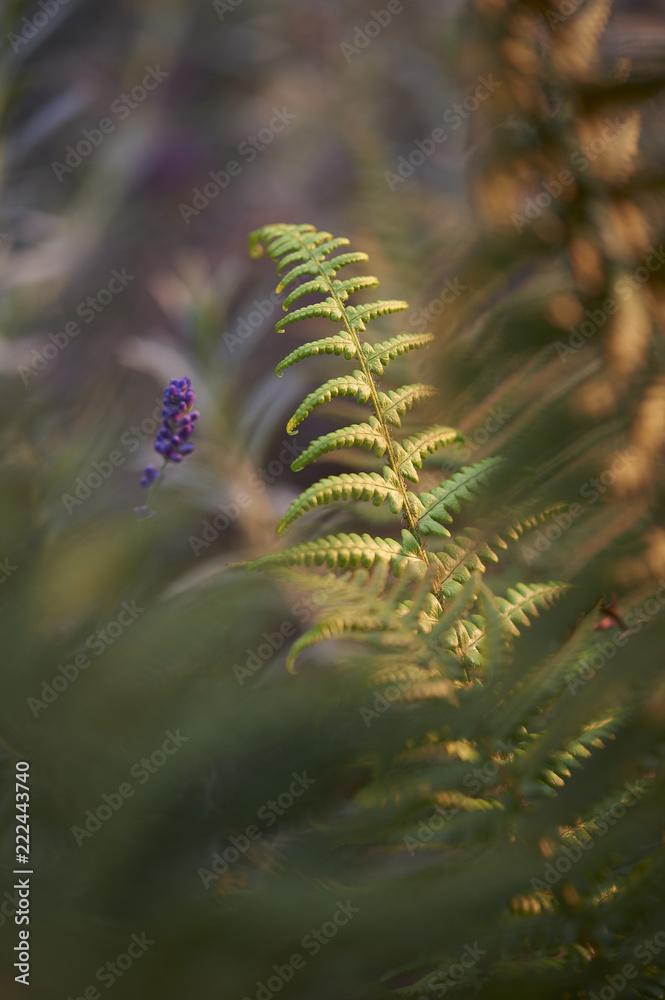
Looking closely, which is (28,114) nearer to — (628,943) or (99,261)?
(99,261)

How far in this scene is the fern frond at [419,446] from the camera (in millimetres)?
431

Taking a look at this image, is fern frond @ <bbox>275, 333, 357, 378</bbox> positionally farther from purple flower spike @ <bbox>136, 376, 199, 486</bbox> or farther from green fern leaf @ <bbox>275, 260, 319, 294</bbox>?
purple flower spike @ <bbox>136, 376, 199, 486</bbox>

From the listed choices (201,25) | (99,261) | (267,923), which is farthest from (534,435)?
(201,25)

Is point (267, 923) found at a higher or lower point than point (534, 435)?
lower

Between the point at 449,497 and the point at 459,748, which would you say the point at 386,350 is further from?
the point at 459,748

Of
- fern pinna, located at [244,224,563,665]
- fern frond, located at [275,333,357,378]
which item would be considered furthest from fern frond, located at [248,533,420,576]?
fern frond, located at [275,333,357,378]

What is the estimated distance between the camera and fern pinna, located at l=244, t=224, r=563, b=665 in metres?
0.39

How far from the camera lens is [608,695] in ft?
0.91

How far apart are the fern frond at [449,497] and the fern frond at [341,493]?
2 cm

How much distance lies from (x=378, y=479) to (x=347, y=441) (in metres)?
0.03

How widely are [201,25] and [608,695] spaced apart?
8.42ft

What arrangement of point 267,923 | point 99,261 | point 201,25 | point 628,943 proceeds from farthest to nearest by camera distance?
point 201,25 < point 99,261 < point 628,943 < point 267,923

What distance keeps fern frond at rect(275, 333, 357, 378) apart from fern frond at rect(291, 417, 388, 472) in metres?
0.04

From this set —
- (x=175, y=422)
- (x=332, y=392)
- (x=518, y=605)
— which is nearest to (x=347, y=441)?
(x=332, y=392)
